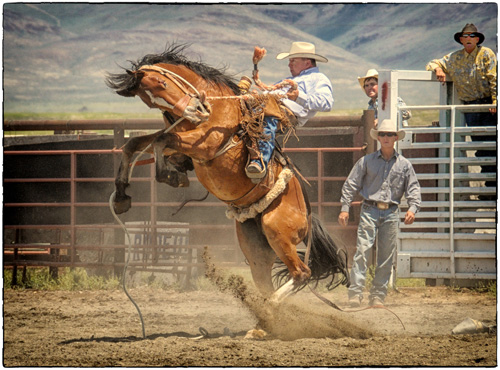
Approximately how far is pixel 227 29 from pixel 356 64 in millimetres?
3316

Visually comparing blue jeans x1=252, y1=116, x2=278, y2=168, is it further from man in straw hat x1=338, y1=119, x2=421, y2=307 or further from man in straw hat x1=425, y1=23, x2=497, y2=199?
man in straw hat x1=425, y1=23, x2=497, y2=199

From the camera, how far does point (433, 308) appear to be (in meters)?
6.33

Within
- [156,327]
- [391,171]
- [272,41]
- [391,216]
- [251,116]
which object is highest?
[272,41]

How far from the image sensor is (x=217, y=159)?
4.91 m

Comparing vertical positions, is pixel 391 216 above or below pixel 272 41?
below

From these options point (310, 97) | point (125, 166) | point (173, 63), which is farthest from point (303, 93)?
point (125, 166)

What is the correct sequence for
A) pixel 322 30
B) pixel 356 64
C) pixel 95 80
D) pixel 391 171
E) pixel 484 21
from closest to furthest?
pixel 391 171
pixel 484 21
pixel 322 30
pixel 356 64
pixel 95 80

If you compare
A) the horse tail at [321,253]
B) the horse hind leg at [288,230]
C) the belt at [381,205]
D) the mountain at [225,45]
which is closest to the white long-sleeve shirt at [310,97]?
the horse hind leg at [288,230]

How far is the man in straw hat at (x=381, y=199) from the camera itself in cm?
619

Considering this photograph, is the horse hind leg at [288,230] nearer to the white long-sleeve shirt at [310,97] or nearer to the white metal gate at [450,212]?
the white long-sleeve shirt at [310,97]

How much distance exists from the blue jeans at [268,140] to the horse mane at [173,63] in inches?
12.6

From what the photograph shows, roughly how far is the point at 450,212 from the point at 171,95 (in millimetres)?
3515

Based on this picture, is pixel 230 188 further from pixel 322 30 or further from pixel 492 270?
pixel 322 30

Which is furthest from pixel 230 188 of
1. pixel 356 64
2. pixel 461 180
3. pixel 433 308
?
pixel 356 64
